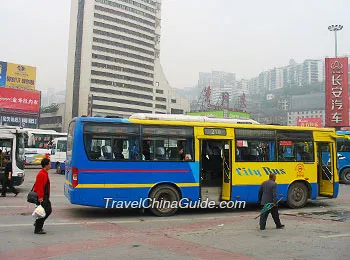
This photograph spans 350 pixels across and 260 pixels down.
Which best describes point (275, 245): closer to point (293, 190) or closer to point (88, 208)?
point (293, 190)

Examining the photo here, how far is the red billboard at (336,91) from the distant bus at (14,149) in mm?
36053

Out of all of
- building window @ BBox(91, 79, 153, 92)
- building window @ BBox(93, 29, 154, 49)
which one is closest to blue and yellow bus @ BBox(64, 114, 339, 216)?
building window @ BBox(91, 79, 153, 92)

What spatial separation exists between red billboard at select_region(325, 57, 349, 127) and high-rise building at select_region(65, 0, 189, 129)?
271 ft

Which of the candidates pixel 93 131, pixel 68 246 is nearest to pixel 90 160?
pixel 93 131

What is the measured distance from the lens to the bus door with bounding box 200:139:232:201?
Result: 11.8 metres

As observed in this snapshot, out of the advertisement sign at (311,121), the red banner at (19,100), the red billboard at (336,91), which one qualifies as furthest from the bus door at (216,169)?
the advertisement sign at (311,121)

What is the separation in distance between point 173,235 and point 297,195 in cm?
596

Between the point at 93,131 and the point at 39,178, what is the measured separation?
225cm

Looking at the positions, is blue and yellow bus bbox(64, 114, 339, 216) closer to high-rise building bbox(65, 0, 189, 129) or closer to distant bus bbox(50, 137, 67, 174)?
distant bus bbox(50, 137, 67, 174)

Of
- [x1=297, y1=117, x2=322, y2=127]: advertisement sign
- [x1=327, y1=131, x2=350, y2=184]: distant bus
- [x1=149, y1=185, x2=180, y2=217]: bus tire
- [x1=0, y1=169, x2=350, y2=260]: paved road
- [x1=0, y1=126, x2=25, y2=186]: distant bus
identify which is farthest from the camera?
[x1=297, y1=117, x2=322, y2=127]: advertisement sign

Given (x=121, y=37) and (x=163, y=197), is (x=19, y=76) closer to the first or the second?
(x=121, y=37)

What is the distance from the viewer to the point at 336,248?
24.2 ft

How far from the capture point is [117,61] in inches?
5162
